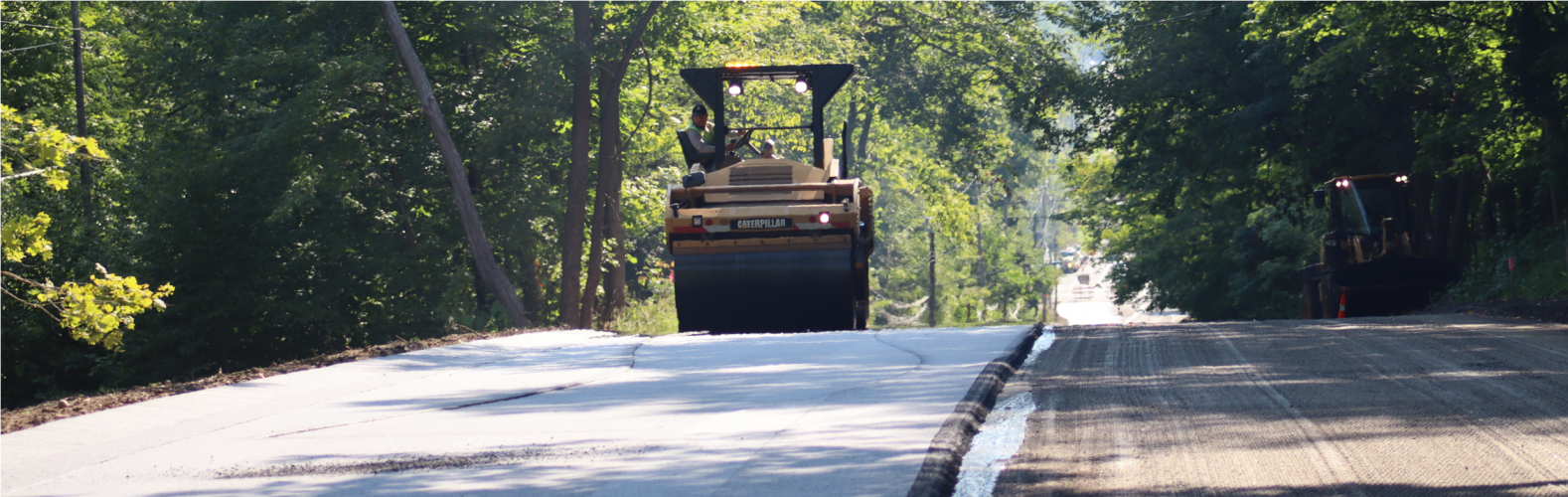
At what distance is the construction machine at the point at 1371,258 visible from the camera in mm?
20875

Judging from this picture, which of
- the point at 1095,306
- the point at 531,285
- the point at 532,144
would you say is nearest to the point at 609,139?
the point at 532,144

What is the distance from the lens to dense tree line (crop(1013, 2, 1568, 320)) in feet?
63.0

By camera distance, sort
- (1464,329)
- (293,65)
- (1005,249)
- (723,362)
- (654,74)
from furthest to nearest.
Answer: (1005,249), (654,74), (293,65), (1464,329), (723,362)

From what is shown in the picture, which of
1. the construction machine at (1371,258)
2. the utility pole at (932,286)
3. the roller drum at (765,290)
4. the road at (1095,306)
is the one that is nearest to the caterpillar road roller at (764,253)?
the roller drum at (765,290)

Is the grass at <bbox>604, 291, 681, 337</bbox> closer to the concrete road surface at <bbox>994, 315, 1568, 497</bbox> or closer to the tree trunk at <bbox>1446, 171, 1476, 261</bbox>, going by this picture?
the tree trunk at <bbox>1446, 171, 1476, 261</bbox>

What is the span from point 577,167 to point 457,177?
266cm

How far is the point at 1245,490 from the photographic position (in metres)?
5.12

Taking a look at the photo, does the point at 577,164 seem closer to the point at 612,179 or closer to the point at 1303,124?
the point at 612,179

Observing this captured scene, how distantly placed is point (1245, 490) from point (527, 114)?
21.2m

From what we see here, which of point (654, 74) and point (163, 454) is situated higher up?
point (654, 74)

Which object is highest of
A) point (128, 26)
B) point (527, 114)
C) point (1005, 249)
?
point (128, 26)

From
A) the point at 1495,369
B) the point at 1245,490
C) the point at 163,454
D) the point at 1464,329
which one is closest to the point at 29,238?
the point at 163,454

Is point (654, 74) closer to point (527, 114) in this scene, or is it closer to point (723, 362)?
point (527, 114)

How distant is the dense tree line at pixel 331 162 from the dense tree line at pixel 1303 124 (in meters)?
8.63
